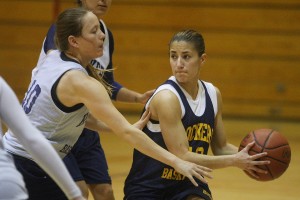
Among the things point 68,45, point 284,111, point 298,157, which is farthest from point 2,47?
point 68,45

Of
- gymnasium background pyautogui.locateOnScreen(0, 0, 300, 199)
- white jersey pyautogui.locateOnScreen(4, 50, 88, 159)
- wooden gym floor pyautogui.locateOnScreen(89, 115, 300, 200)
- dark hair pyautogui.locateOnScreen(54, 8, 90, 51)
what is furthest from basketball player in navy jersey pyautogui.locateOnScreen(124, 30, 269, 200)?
gymnasium background pyautogui.locateOnScreen(0, 0, 300, 199)

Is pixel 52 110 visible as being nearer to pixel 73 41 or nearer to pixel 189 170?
pixel 73 41

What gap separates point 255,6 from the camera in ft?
31.9

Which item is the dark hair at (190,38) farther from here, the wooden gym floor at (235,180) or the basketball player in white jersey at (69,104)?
the wooden gym floor at (235,180)

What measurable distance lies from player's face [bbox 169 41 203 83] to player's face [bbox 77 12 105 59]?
0.46m

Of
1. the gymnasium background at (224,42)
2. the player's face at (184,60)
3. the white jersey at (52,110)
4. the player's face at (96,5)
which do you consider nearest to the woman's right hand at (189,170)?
the white jersey at (52,110)

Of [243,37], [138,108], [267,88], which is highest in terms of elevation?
[243,37]

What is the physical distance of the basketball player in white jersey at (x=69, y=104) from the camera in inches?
118

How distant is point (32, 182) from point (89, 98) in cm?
63

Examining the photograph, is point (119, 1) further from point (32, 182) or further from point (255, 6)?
point (32, 182)

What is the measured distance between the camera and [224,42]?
9852 mm

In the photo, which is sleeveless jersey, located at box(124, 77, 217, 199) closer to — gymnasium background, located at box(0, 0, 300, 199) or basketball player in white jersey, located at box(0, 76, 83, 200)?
basketball player in white jersey, located at box(0, 76, 83, 200)

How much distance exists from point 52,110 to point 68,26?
431mm

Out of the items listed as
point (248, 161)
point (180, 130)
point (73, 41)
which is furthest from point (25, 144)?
point (248, 161)
